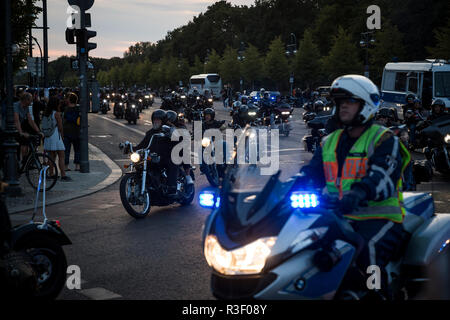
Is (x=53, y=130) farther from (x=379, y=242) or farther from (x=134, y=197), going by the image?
(x=379, y=242)

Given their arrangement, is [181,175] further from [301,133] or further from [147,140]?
[301,133]

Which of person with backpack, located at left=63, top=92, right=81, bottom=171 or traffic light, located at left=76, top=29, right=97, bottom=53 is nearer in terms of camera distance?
traffic light, located at left=76, top=29, right=97, bottom=53

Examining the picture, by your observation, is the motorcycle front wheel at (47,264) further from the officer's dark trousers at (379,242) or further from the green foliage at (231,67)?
the green foliage at (231,67)

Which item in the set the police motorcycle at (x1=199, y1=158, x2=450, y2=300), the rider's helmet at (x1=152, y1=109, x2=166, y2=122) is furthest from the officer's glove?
the rider's helmet at (x1=152, y1=109, x2=166, y2=122)

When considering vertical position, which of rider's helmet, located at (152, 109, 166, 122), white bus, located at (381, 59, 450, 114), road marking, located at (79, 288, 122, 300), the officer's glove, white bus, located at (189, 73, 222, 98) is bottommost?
road marking, located at (79, 288, 122, 300)

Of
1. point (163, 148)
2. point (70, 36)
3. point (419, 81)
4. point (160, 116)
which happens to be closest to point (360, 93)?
point (163, 148)

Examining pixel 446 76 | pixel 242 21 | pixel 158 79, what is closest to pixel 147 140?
pixel 446 76

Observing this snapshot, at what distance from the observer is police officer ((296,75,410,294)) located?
3.69 metres

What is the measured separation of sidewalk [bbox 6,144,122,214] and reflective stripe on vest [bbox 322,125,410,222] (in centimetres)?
695

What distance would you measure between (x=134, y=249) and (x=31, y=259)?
245 cm

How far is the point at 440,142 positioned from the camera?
13.3m

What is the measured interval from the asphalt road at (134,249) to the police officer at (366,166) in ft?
6.45

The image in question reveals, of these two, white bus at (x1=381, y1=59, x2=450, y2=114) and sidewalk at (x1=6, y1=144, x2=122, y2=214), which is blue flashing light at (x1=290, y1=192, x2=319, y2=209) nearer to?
sidewalk at (x1=6, y1=144, x2=122, y2=214)
